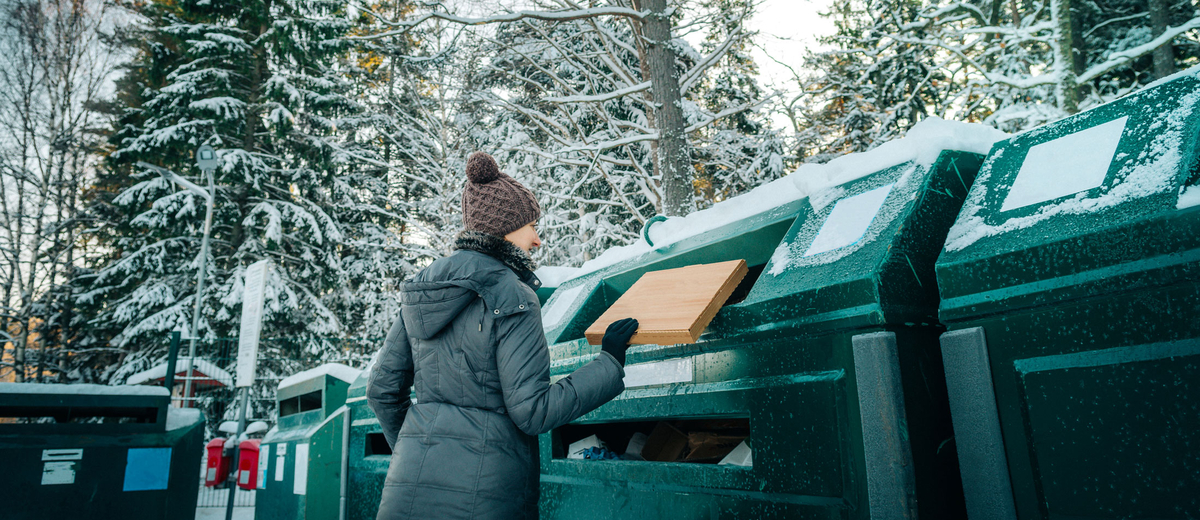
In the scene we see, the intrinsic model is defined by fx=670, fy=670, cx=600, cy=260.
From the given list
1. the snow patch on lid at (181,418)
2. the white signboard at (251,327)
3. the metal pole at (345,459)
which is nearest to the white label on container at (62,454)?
the snow patch on lid at (181,418)

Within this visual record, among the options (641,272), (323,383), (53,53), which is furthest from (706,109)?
(53,53)

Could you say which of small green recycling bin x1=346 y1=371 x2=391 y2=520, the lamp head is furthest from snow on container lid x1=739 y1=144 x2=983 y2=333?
the lamp head

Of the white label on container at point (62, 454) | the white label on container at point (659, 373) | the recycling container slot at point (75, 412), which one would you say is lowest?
the white label on container at point (62, 454)

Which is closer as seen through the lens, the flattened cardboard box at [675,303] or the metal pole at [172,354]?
the flattened cardboard box at [675,303]

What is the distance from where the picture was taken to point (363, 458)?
3211 millimetres

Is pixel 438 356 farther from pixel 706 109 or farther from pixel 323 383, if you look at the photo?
pixel 706 109

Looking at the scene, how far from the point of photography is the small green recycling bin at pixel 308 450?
3418 mm

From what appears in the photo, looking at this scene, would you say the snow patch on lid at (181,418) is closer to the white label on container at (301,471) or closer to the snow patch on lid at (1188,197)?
the white label on container at (301,471)

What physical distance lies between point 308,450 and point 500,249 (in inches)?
103

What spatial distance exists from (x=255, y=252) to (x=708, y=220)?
13031 mm

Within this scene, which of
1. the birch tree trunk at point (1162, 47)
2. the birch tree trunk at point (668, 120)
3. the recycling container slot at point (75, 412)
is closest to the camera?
the recycling container slot at point (75, 412)

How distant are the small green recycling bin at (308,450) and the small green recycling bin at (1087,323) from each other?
2.97m

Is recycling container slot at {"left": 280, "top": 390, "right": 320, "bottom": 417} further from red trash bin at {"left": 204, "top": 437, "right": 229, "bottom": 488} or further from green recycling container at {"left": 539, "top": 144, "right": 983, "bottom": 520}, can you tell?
green recycling container at {"left": 539, "top": 144, "right": 983, "bottom": 520}

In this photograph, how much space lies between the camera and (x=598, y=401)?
1.54 m
